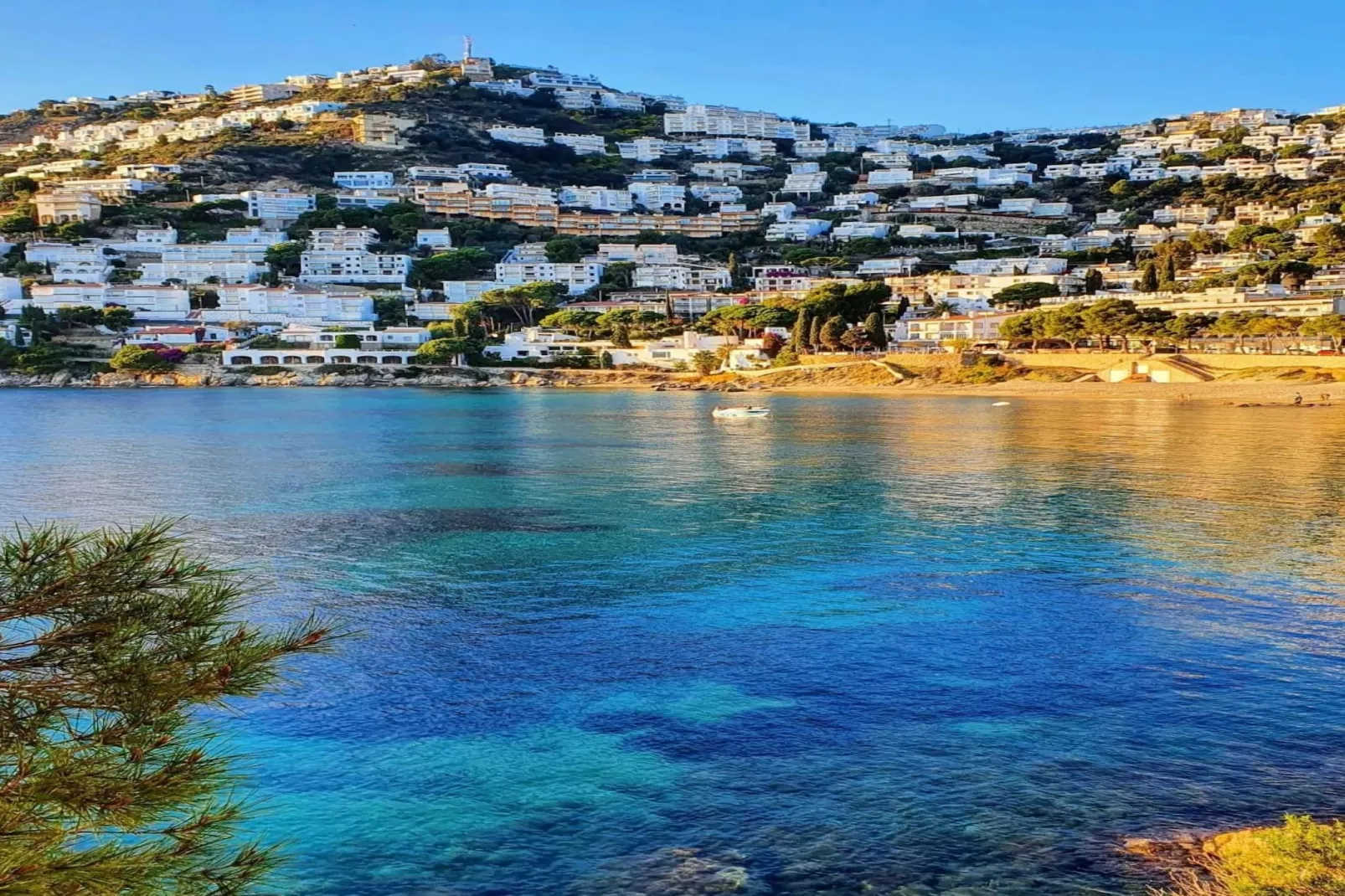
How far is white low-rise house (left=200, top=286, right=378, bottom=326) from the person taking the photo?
10731 centimetres

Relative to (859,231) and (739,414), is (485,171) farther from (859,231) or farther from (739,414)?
(739,414)

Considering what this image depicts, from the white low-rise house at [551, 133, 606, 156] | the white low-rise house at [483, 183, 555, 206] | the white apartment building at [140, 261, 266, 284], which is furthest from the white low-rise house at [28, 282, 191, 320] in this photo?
the white low-rise house at [551, 133, 606, 156]

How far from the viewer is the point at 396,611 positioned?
16297mm

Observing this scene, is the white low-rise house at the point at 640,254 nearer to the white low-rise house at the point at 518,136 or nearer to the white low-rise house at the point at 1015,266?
the white low-rise house at the point at 1015,266

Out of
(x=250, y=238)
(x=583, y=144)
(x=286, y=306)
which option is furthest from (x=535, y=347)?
(x=583, y=144)

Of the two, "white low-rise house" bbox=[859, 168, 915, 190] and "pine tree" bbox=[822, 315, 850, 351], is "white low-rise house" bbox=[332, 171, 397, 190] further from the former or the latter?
"pine tree" bbox=[822, 315, 850, 351]

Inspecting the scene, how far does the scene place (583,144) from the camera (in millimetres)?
193875

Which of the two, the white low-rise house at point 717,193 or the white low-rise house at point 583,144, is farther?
the white low-rise house at point 583,144

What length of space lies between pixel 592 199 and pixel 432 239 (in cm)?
3648

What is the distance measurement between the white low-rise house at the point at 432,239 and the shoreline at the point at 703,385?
4509 centimetres

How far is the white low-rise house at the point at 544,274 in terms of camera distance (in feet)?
401

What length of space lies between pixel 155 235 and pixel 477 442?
105 metres

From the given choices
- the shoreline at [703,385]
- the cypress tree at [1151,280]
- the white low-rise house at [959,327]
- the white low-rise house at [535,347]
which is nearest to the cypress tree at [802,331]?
the shoreline at [703,385]

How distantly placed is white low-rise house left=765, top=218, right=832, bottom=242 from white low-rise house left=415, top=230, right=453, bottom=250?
49245 millimetres
